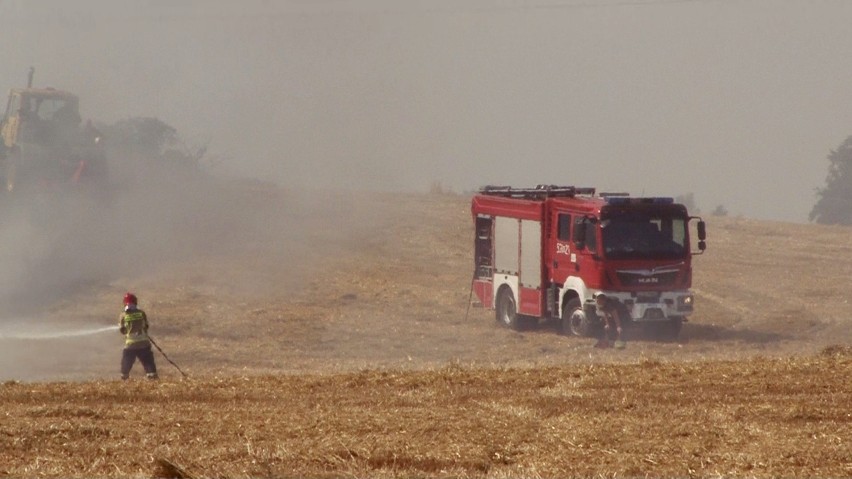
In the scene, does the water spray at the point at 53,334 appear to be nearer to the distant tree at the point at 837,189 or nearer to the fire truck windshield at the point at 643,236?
the fire truck windshield at the point at 643,236

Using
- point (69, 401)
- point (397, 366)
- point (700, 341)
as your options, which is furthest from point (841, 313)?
point (69, 401)

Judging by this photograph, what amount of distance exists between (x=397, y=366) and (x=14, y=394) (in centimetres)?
730

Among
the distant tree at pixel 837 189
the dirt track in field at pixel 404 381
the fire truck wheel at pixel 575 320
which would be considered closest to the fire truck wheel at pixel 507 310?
the dirt track in field at pixel 404 381

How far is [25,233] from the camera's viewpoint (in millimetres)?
37062

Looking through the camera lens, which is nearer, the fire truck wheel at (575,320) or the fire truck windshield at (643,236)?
the fire truck windshield at (643,236)

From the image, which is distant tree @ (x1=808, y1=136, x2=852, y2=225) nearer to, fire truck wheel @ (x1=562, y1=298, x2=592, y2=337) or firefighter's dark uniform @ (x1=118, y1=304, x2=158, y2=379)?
fire truck wheel @ (x1=562, y1=298, x2=592, y2=337)

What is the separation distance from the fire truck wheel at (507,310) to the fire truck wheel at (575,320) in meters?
1.69

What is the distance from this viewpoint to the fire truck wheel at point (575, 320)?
89.6 feet

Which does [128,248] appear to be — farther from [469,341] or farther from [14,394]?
[14,394]

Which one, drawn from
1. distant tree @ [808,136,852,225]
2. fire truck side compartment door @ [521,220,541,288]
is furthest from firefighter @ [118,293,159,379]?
distant tree @ [808,136,852,225]

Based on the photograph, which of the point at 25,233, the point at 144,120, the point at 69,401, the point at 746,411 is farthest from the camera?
the point at 144,120

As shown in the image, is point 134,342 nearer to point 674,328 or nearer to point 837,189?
point 674,328

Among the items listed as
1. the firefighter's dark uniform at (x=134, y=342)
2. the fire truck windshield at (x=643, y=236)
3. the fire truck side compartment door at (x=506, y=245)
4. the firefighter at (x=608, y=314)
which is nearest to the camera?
the firefighter's dark uniform at (x=134, y=342)

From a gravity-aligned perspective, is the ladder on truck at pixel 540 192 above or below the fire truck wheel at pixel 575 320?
above
